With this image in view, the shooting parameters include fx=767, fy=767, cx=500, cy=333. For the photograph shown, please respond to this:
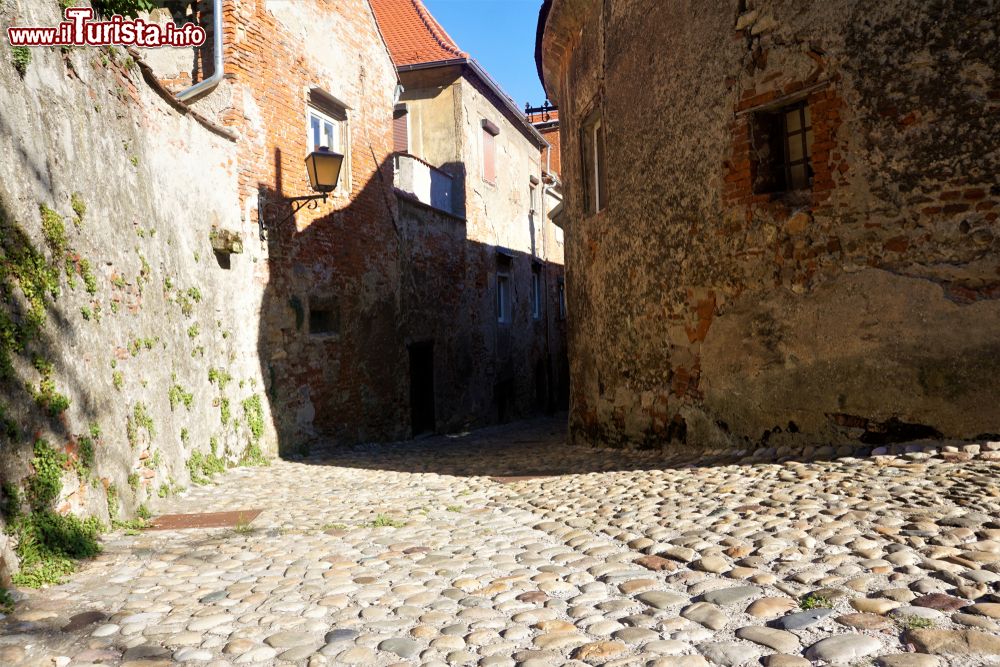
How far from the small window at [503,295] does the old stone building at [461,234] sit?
5cm

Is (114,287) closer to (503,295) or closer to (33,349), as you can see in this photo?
(33,349)

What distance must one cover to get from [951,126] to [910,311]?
128 cm

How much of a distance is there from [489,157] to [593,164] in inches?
322

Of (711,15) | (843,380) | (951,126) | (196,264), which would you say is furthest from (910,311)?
(196,264)

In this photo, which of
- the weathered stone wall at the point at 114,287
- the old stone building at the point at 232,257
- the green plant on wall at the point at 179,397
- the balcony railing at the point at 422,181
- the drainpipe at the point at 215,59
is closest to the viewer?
the weathered stone wall at the point at 114,287

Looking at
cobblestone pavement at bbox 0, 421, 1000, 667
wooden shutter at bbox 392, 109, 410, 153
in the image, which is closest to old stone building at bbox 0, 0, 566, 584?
wooden shutter at bbox 392, 109, 410, 153

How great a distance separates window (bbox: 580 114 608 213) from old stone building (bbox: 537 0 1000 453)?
0.82 m

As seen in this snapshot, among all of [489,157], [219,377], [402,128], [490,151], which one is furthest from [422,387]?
[490,151]

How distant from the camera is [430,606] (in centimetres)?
314

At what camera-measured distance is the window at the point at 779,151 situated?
6.35m

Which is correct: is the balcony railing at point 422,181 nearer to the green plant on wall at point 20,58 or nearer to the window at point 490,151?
the window at point 490,151

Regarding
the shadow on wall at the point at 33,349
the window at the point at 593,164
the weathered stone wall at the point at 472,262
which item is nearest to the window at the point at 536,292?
the weathered stone wall at the point at 472,262

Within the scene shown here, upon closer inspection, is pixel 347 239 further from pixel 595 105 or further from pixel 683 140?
pixel 683 140

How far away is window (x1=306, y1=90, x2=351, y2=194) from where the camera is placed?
10.6 meters
